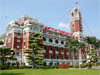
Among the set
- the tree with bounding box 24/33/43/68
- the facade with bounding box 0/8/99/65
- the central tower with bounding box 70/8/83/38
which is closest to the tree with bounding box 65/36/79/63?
the facade with bounding box 0/8/99/65

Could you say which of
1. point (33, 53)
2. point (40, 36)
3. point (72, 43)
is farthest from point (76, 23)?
point (33, 53)

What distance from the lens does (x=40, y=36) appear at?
41.4 metres

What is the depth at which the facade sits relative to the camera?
38344 millimetres

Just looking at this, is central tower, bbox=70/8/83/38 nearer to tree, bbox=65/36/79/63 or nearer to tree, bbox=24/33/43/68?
tree, bbox=65/36/79/63

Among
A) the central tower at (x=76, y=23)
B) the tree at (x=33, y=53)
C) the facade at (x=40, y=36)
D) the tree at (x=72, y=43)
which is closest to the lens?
the tree at (x=33, y=53)

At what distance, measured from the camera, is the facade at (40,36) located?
126 feet

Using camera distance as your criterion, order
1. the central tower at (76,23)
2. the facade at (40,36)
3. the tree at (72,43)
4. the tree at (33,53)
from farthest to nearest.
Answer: the central tower at (76,23), the tree at (72,43), the facade at (40,36), the tree at (33,53)

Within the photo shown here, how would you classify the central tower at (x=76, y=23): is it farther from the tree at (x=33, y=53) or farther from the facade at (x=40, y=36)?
the tree at (x=33, y=53)

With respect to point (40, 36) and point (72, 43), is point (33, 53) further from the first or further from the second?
point (72, 43)

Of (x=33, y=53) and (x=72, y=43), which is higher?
(x=72, y=43)

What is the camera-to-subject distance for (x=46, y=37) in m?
45.5

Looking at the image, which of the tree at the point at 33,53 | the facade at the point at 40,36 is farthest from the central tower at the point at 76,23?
the tree at the point at 33,53

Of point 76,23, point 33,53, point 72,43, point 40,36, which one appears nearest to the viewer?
point 33,53

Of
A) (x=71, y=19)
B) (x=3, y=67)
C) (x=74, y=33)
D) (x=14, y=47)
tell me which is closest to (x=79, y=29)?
(x=74, y=33)
